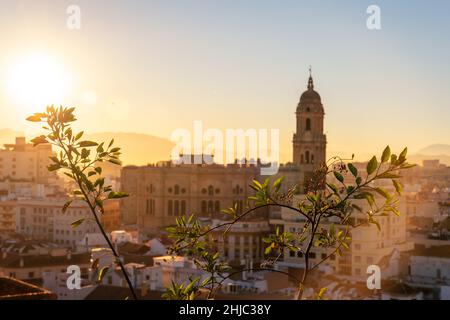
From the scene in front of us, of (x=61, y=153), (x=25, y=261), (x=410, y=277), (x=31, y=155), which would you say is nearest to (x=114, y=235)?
(x=25, y=261)

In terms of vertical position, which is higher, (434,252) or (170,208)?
(170,208)

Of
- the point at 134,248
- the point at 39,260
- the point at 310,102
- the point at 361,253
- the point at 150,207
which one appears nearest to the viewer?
the point at 39,260

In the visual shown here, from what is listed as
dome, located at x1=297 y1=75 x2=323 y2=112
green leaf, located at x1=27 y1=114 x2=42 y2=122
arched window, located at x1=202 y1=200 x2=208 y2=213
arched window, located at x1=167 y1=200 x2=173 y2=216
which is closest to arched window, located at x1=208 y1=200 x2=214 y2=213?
arched window, located at x1=202 y1=200 x2=208 y2=213

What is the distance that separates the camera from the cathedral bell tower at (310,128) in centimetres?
5044

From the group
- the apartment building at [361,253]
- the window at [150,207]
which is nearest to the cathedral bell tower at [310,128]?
the window at [150,207]

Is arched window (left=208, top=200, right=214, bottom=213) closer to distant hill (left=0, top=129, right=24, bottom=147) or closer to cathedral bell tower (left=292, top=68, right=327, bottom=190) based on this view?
cathedral bell tower (left=292, top=68, right=327, bottom=190)

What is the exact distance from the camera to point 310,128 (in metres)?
50.7

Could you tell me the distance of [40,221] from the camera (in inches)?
2146

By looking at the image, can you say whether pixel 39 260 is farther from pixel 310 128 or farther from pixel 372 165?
pixel 372 165

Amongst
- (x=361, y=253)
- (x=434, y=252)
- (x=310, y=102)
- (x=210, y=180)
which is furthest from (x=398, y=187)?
(x=210, y=180)

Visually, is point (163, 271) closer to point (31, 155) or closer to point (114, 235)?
point (114, 235)

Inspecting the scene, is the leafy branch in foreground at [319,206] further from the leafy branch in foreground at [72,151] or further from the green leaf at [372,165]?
the leafy branch in foreground at [72,151]
